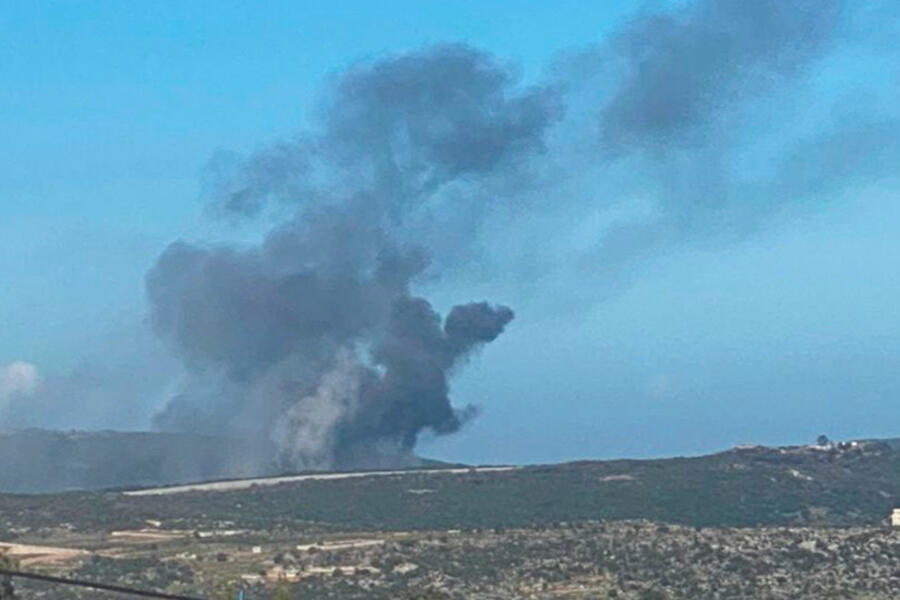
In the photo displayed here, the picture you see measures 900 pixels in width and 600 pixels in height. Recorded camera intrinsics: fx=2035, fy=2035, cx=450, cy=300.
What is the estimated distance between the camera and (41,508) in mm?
94188

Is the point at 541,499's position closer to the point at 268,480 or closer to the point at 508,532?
the point at 268,480

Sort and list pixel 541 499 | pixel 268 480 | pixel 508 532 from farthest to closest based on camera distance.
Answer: pixel 268 480, pixel 541 499, pixel 508 532

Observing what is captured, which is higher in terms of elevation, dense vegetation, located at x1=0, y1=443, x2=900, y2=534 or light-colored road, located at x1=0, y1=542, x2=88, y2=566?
dense vegetation, located at x1=0, y1=443, x2=900, y2=534

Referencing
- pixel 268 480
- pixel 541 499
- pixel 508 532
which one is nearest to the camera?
pixel 508 532

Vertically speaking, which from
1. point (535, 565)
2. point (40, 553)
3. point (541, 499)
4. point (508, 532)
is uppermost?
point (541, 499)

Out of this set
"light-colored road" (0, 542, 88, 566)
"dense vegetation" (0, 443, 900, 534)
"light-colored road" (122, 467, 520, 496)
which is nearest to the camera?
"light-colored road" (0, 542, 88, 566)

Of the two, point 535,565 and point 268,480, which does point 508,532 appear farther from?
point 268,480

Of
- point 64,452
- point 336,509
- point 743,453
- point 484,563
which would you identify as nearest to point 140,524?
point 336,509

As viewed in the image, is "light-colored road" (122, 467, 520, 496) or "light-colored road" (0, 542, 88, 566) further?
"light-colored road" (122, 467, 520, 496)

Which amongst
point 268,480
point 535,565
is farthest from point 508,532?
point 268,480

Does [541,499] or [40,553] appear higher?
[541,499]

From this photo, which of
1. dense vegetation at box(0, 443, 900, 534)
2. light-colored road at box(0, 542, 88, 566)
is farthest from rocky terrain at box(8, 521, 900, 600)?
dense vegetation at box(0, 443, 900, 534)

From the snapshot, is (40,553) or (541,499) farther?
(541,499)

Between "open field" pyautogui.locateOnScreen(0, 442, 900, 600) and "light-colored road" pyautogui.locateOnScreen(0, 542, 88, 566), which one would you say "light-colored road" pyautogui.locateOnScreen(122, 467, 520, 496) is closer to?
"open field" pyautogui.locateOnScreen(0, 442, 900, 600)
